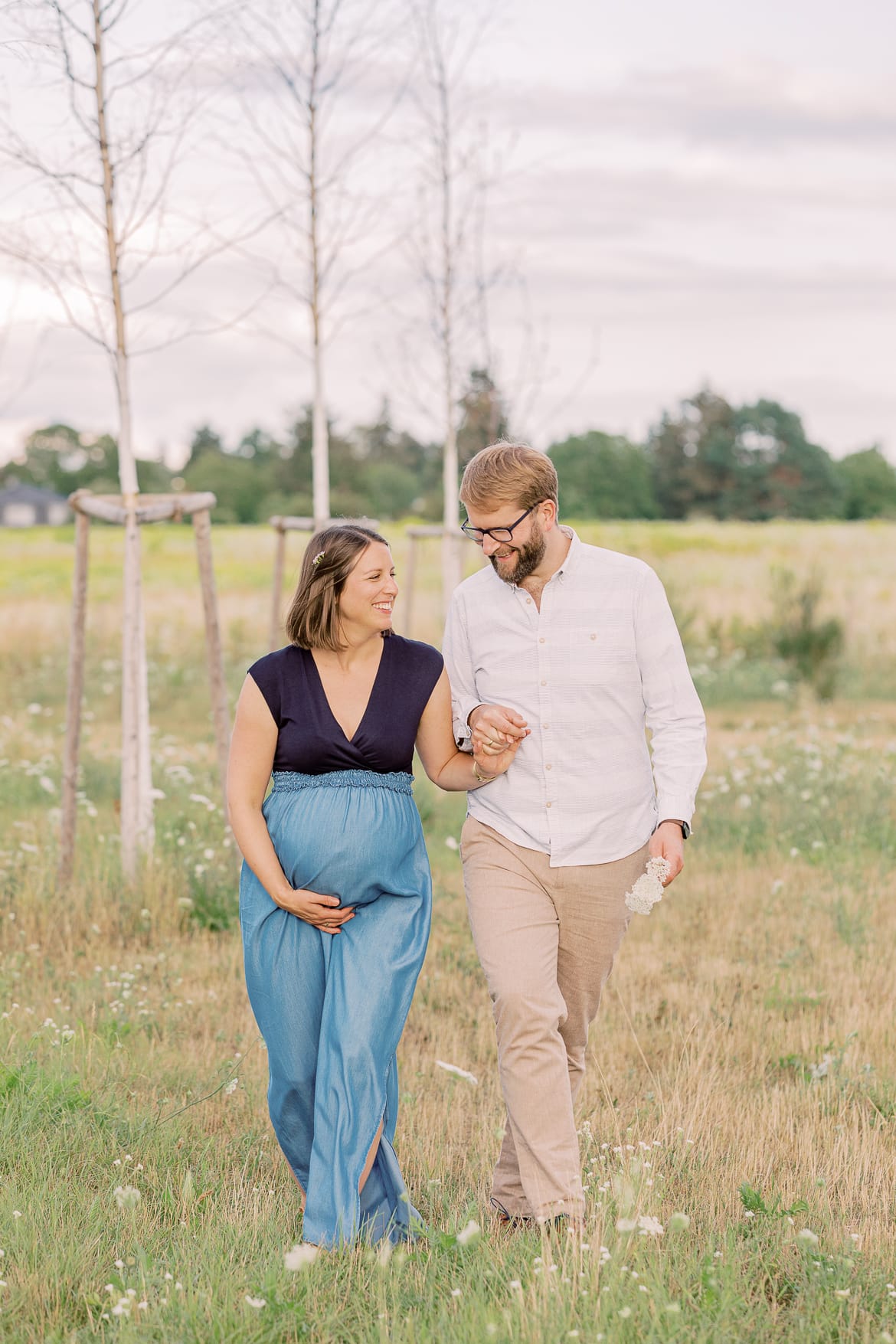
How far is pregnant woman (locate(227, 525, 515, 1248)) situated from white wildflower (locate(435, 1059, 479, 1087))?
94 centimetres

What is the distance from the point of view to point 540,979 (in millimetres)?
3873

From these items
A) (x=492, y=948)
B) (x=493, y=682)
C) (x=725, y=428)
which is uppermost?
(x=725, y=428)

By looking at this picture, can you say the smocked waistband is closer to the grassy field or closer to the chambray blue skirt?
the chambray blue skirt

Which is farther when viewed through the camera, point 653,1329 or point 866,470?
point 866,470

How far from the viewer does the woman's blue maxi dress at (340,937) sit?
3.77 metres

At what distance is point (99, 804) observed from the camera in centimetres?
1034

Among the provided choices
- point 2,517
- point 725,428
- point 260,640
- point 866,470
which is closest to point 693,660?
point 260,640

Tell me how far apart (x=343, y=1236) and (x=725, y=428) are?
81.8 m

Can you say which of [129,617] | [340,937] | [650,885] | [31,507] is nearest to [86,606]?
[129,617]

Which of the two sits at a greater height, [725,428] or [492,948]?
[725,428]

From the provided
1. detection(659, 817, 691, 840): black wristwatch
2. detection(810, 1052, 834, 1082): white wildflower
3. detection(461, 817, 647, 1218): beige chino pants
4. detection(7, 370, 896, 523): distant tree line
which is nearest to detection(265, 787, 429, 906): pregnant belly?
detection(461, 817, 647, 1218): beige chino pants

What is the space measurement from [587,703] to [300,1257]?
169 centimetres

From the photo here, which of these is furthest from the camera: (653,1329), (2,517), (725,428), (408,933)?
(2,517)

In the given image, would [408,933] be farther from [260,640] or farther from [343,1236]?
[260,640]
